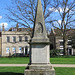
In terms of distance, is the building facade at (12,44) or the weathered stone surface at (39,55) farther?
the building facade at (12,44)

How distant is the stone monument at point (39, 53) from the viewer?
9336 millimetres

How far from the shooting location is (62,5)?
34.0 m

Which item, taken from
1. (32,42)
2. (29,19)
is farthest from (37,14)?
(29,19)

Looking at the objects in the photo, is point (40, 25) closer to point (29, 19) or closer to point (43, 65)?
point (43, 65)

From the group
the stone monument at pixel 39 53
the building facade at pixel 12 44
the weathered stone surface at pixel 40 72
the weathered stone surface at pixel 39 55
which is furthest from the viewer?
the building facade at pixel 12 44

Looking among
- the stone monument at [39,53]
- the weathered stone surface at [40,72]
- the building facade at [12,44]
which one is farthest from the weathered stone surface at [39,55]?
the building facade at [12,44]

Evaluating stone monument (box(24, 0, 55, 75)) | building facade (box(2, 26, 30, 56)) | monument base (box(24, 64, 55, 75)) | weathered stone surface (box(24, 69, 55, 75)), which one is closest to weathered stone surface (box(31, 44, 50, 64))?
stone monument (box(24, 0, 55, 75))

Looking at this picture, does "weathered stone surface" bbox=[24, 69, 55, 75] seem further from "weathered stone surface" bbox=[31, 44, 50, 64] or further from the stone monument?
"weathered stone surface" bbox=[31, 44, 50, 64]

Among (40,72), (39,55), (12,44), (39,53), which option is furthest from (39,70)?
(12,44)

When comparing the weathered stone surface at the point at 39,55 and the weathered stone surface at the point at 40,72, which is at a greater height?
the weathered stone surface at the point at 39,55

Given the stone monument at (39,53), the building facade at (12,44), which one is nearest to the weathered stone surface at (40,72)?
the stone monument at (39,53)

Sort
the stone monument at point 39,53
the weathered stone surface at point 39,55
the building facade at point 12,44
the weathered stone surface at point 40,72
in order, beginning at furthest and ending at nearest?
the building facade at point 12,44, the weathered stone surface at point 39,55, the stone monument at point 39,53, the weathered stone surface at point 40,72

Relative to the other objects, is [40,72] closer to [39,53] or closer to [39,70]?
[39,70]

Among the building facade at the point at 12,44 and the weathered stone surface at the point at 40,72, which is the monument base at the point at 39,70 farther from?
the building facade at the point at 12,44
